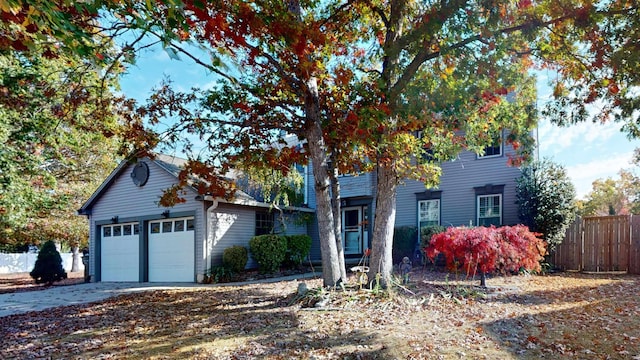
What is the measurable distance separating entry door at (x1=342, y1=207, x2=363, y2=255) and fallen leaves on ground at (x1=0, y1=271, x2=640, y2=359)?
849cm

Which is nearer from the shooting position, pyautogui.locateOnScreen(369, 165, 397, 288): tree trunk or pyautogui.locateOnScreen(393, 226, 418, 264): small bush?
pyautogui.locateOnScreen(369, 165, 397, 288): tree trunk

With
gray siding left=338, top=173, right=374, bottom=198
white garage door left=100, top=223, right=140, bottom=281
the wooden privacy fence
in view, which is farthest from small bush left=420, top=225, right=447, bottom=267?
white garage door left=100, top=223, right=140, bottom=281

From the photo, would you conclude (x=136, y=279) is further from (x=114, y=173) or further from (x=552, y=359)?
(x=552, y=359)

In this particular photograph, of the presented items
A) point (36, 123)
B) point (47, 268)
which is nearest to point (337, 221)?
point (36, 123)

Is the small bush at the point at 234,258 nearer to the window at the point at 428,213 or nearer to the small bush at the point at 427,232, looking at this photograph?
the small bush at the point at 427,232

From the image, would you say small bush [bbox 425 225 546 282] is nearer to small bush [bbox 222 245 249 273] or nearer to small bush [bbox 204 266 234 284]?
small bush [bbox 222 245 249 273]

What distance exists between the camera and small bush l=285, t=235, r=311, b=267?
1658 centimetres

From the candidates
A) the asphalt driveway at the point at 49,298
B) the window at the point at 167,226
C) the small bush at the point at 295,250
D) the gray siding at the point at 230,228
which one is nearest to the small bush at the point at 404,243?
the small bush at the point at 295,250

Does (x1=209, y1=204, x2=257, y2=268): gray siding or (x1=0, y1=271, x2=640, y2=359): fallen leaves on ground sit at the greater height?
(x1=209, y1=204, x2=257, y2=268): gray siding

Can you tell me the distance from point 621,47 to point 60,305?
42.3 ft

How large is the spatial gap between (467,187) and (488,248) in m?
7.07

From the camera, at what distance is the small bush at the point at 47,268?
1662cm

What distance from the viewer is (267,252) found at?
15109mm

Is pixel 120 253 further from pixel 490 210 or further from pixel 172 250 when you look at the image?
pixel 490 210
